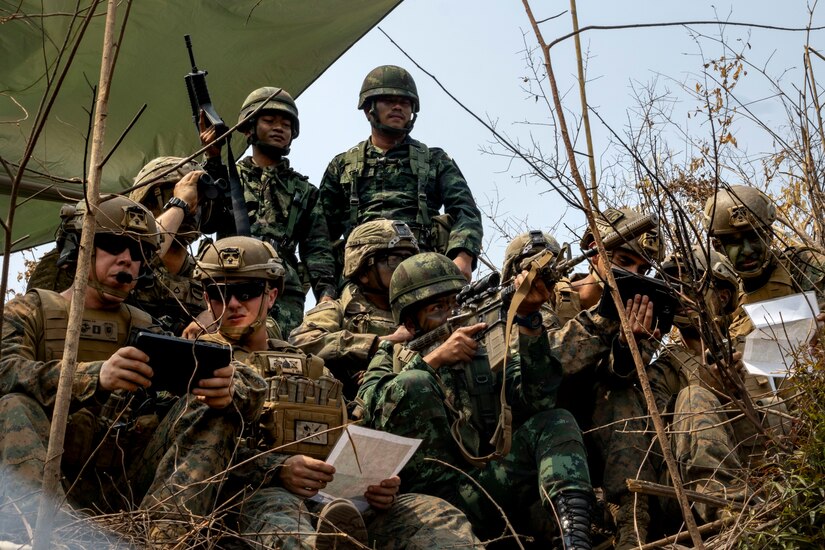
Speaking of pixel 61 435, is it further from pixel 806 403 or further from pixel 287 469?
pixel 806 403

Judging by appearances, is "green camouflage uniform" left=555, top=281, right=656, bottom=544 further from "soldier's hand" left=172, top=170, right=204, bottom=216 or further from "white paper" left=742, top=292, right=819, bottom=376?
"soldier's hand" left=172, top=170, right=204, bottom=216

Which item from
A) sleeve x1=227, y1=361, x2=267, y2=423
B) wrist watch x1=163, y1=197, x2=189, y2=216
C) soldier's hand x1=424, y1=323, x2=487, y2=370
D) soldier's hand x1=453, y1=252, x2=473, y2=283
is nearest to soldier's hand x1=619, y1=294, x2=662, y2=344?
Answer: soldier's hand x1=424, y1=323, x2=487, y2=370

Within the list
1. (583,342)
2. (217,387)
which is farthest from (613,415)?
(217,387)

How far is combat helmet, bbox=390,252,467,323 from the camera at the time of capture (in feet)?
22.9

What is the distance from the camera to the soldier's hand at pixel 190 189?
7680 millimetres

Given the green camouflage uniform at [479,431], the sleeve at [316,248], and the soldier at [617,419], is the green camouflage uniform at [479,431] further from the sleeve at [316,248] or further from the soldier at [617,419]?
the sleeve at [316,248]

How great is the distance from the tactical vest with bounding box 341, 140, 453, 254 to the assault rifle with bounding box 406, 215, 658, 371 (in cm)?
205

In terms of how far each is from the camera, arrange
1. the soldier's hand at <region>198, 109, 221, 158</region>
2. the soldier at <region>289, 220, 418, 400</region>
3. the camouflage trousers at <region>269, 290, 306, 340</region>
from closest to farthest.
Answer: the soldier at <region>289, 220, 418, 400</region>
the camouflage trousers at <region>269, 290, 306, 340</region>
the soldier's hand at <region>198, 109, 221, 158</region>

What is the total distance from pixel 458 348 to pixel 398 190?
2762mm

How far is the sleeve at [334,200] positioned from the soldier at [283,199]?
0.10 metres

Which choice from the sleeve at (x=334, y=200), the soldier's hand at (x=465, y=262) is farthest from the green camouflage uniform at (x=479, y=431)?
the sleeve at (x=334, y=200)

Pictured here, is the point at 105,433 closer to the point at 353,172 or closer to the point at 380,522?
the point at 380,522

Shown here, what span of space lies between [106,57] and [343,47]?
6.80 metres

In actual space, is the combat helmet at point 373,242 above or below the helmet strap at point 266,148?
below
